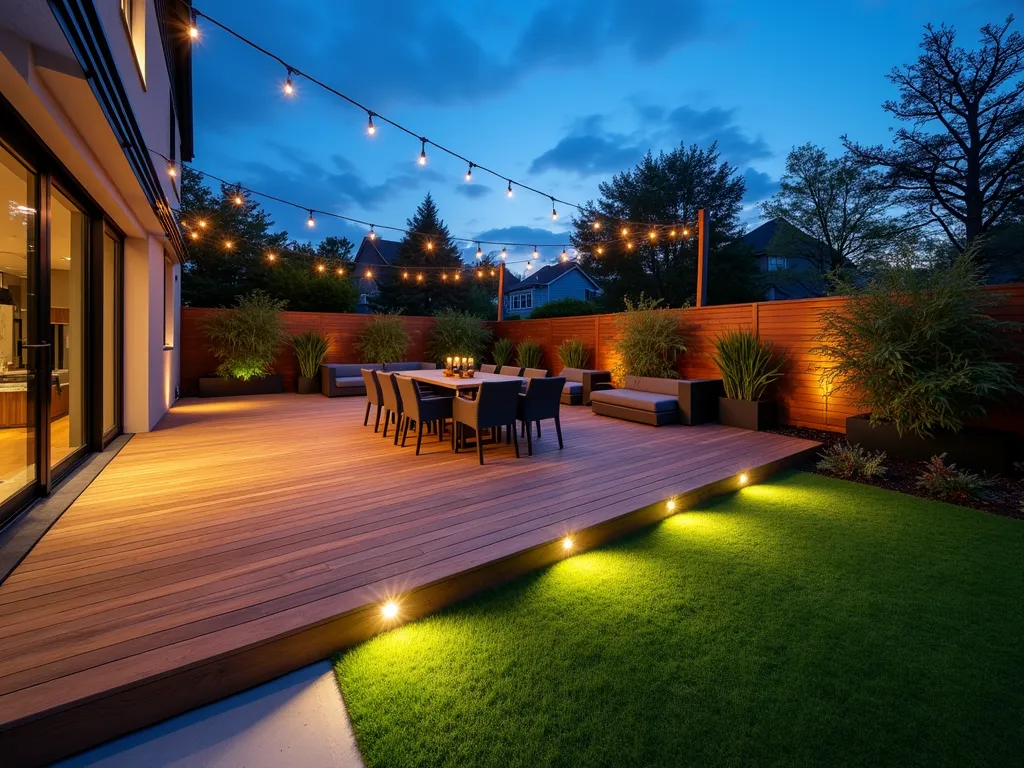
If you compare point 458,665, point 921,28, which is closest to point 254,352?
point 458,665

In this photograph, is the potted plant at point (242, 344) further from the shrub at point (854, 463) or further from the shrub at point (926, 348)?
the shrub at point (926, 348)

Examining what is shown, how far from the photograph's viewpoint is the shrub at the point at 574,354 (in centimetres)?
943

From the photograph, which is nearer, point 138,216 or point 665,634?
point 665,634

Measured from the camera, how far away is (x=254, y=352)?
368 inches

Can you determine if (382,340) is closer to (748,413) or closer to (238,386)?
(238,386)

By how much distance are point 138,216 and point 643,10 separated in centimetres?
1231

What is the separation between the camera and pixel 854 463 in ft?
14.8

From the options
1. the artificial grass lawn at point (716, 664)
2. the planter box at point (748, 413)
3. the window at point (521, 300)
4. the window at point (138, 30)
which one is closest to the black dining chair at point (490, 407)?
the artificial grass lawn at point (716, 664)

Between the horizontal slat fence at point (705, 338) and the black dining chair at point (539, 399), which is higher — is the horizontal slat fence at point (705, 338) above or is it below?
above

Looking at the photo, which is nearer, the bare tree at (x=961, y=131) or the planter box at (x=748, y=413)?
the planter box at (x=748, y=413)

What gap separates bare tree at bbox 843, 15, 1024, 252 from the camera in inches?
490

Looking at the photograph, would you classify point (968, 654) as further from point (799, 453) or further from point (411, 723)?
point (799, 453)

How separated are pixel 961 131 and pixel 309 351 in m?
19.0

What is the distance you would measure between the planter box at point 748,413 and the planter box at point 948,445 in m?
1.24
